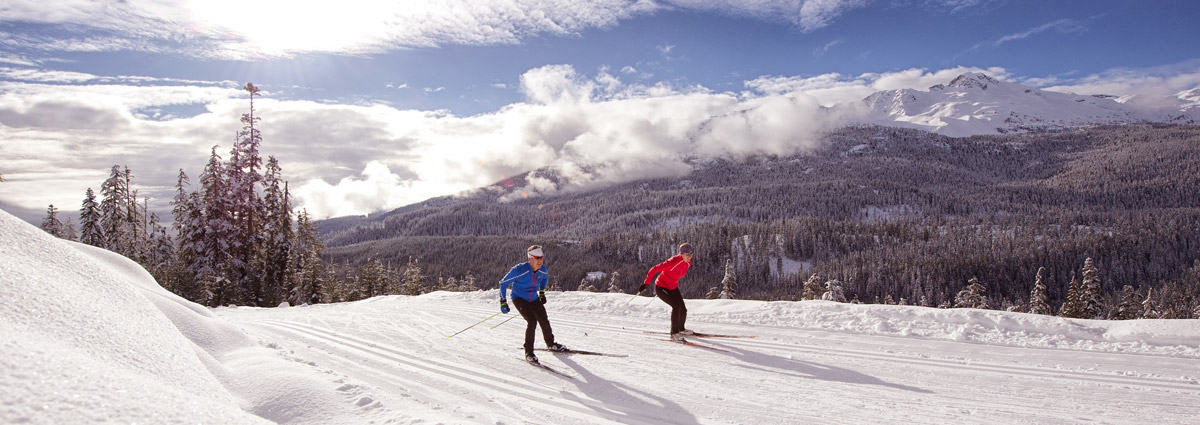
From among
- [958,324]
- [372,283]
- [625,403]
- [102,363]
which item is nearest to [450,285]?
[372,283]

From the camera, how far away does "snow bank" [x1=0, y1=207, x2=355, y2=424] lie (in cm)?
238

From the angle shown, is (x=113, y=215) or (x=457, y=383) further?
(x=113, y=215)

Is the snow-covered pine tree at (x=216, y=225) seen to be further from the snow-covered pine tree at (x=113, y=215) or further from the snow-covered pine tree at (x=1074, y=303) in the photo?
the snow-covered pine tree at (x=1074, y=303)

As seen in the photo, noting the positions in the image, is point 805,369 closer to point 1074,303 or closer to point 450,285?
point 1074,303

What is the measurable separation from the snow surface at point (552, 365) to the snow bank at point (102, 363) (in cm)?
2

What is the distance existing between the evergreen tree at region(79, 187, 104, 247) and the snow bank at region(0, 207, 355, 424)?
39.4m

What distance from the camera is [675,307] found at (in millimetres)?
10578

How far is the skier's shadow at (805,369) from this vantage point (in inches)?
294

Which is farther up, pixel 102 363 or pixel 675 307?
pixel 102 363

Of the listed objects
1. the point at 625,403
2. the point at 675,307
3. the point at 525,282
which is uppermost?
the point at 525,282

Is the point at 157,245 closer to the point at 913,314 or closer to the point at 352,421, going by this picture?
the point at 352,421

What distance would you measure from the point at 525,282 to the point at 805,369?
4.77m

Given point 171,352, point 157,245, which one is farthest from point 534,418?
point 157,245

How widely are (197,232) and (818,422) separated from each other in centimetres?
3257
